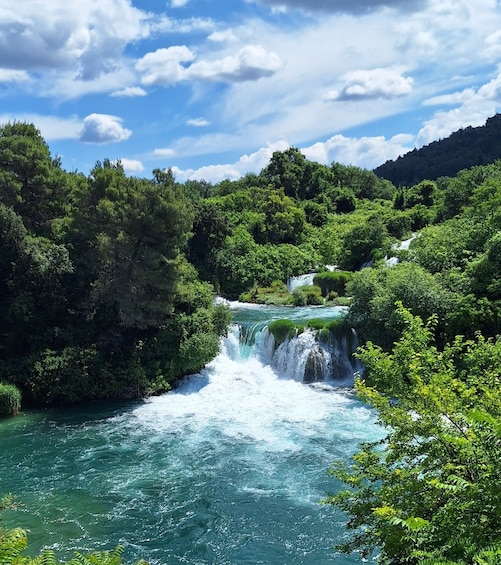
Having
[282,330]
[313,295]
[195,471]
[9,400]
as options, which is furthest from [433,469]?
[313,295]

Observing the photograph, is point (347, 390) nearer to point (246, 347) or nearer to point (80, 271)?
point (246, 347)

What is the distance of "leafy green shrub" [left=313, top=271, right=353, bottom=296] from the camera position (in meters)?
36.7

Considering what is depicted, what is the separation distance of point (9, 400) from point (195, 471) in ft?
29.6

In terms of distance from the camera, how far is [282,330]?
25250 millimetres

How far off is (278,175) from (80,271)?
4543 centimetres

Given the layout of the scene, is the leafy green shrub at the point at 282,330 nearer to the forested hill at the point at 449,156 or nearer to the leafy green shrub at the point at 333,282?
the leafy green shrub at the point at 333,282

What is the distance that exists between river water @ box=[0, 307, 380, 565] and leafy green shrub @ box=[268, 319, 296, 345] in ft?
6.53

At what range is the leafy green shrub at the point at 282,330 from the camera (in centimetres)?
2506

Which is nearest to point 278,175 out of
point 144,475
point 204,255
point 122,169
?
point 204,255

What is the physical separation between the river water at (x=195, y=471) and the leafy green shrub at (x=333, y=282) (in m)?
13.8

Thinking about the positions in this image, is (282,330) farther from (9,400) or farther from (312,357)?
(9,400)

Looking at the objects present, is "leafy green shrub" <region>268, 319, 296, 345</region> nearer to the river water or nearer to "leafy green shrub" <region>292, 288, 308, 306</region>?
the river water

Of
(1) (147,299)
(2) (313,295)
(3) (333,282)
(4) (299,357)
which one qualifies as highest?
(1) (147,299)

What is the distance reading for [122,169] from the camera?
82.8 feet
